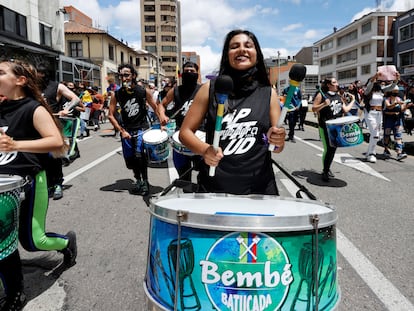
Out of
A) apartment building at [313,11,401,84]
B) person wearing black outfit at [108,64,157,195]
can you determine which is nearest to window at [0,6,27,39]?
person wearing black outfit at [108,64,157,195]

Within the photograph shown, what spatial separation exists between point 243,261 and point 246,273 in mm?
46

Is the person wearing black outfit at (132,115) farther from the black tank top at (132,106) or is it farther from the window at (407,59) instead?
the window at (407,59)

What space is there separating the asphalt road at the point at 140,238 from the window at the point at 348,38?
2778 inches

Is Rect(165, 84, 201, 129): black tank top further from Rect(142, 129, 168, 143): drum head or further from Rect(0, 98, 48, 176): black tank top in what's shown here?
Rect(0, 98, 48, 176): black tank top

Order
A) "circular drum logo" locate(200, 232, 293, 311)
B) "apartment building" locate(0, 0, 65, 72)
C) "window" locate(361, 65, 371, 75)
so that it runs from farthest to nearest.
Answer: "window" locate(361, 65, 371, 75)
"apartment building" locate(0, 0, 65, 72)
"circular drum logo" locate(200, 232, 293, 311)

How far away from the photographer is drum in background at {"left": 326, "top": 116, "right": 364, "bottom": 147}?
254 inches

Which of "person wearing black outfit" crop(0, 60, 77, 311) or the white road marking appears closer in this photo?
"person wearing black outfit" crop(0, 60, 77, 311)

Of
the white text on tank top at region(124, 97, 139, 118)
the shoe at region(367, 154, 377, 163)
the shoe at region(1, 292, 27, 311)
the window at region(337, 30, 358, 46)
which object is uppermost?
the window at region(337, 30, 358, 46)

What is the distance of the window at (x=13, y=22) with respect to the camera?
22375 millimetres

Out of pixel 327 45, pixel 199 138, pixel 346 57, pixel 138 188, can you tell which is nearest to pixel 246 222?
pixel 199 138

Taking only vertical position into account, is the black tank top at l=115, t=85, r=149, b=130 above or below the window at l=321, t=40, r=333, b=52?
below

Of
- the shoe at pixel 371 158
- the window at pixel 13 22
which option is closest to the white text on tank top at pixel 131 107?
the shoe at pixel 371 158

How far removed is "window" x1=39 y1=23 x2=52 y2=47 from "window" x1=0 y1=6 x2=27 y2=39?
7.35 ft

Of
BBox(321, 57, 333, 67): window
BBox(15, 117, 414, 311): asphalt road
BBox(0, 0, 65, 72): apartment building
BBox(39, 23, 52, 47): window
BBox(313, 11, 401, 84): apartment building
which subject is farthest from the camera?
BBox(321, 57, 333, 67): window
